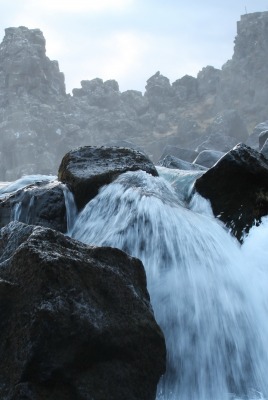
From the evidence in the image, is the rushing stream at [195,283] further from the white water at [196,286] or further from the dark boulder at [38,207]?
the dark boulder at [38,207]

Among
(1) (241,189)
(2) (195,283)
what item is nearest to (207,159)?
(1) (241,189)

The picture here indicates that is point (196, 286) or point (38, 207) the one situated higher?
point (196, 286)

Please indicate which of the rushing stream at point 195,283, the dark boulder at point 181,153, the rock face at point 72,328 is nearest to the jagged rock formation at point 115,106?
the dark boulder at point 181,153

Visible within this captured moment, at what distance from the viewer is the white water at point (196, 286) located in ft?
18.3

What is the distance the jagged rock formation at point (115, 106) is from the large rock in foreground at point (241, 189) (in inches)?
3573

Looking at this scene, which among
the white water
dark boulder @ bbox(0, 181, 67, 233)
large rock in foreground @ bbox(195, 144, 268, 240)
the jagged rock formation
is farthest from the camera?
the jagged rock formation

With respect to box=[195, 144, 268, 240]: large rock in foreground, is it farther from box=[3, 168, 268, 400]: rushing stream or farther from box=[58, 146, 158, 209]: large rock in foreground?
box=[58, 146, 158, 209]: large rock in foreground

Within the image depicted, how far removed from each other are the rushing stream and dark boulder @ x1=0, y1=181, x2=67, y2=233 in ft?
1.08

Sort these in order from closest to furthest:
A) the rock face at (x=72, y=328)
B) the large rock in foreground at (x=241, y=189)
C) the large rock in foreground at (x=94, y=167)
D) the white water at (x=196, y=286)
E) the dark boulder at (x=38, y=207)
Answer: the rock face at (x=72, y=328), the white water at (x=196, y=286), the large rock in foreground at (x=241, y=189), the dark boulder at (x=38, y=207), the large rock in foreground at (x=94, y=167)

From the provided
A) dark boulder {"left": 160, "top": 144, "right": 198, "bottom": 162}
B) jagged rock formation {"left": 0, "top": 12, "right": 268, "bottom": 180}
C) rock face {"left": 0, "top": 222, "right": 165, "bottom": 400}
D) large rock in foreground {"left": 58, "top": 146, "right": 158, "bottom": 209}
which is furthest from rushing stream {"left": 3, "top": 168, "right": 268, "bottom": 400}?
jagged rock formation {"left": 0, "top": 12, "right": 268, "bottom": 180}

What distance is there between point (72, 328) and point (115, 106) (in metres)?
126

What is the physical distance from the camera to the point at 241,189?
29.3ft

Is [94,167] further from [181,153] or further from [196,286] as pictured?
[181,153]

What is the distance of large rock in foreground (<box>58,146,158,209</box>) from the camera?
31.8ft
